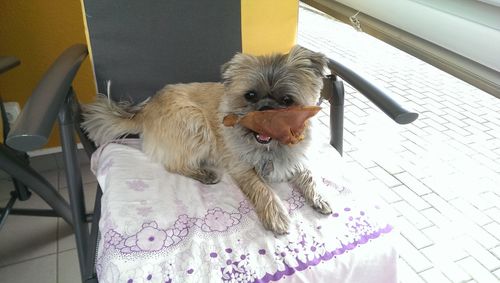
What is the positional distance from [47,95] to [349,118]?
1.75 metres

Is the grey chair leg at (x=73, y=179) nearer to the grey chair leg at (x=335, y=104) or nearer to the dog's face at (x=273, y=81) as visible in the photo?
the dog's face at (x=273, y=81)

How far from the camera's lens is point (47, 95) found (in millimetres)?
880

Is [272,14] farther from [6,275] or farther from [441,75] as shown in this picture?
[6,275]

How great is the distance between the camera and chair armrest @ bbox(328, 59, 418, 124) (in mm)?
932

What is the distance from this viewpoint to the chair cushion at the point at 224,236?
0.86 metres

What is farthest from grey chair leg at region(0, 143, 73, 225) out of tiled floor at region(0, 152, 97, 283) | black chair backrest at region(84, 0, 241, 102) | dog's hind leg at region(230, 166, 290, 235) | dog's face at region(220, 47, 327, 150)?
dog's face at region(220, 47, 327, 150)

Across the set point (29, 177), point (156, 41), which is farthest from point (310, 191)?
point (29, 177)

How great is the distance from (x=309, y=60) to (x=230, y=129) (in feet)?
1.04

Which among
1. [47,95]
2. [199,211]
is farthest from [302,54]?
[47,95]

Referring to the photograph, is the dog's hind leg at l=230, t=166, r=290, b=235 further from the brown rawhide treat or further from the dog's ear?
the dog's ear

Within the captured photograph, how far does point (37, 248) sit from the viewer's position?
1.59m

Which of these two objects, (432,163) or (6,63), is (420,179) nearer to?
(432,163)

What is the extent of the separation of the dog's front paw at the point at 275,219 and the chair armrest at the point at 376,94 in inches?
14.5

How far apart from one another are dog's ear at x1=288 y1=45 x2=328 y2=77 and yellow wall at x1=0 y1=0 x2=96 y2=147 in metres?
1.11
